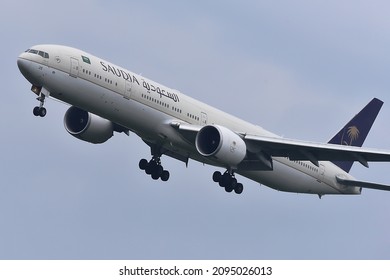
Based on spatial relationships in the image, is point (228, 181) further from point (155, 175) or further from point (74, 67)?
point (74, 67)

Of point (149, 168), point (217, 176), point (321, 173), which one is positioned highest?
point (321, 173)

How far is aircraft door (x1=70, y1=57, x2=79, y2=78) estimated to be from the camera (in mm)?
57062

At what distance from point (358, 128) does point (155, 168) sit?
1497 centimetres

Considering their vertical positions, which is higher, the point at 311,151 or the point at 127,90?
the point at 127,90

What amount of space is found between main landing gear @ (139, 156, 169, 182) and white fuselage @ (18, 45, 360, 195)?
2464mm

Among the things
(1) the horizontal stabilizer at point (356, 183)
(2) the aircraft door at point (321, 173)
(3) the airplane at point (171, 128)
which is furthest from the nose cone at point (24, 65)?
(1) the horizontal stabilizer at point (356, 183)

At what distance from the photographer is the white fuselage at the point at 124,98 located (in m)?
56.8

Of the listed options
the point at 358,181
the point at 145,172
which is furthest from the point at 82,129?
the point at 358,181

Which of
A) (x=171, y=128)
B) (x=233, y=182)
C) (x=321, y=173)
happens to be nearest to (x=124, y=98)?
(x=171, y=128)

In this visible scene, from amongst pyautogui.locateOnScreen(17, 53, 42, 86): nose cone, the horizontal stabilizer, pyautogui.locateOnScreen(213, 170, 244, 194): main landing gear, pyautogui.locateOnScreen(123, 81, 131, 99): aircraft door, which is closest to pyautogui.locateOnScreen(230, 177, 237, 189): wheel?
pyautogui.locateOnScreen(213, 170, 244, 194): main landing gear

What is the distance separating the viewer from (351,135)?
239 feet

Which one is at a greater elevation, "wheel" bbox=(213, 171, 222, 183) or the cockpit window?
the cockpit window

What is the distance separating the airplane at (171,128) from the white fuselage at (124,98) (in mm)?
48

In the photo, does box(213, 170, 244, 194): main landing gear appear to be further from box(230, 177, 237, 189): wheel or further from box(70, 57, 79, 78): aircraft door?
box(70, 57, 79, 78): aircraft door
